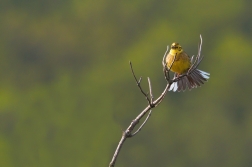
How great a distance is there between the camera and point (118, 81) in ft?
101

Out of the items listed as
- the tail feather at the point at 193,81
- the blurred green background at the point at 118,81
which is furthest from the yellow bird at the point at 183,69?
the blurred green background at the point at 118,81

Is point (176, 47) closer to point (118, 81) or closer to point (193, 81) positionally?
point (193, 81)

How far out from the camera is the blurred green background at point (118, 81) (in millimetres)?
25156

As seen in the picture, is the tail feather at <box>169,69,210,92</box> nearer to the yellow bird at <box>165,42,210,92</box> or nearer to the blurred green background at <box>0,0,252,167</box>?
the yellow bird at <box>165,42,210,92</box>

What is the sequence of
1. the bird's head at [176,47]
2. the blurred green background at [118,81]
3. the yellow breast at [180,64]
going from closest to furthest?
the yellow breast at [180,64], the bird's head at [176,47], the blurred green background at [118,81]

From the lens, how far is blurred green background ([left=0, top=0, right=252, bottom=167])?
2516 cm

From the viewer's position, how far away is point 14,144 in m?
25.1

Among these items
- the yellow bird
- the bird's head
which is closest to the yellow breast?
the yellow bird

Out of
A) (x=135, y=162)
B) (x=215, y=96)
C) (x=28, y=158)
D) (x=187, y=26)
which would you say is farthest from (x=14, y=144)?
(x=187, y=26)

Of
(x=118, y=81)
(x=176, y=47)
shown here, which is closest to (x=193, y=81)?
(x=176, y=47)

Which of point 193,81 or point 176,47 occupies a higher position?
point 176,47

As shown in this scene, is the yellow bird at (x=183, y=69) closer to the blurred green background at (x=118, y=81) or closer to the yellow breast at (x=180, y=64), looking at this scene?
the yellow breast at (x=180, y=64)

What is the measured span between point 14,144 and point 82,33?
33.1 feet

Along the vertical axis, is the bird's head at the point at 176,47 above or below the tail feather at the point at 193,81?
above
